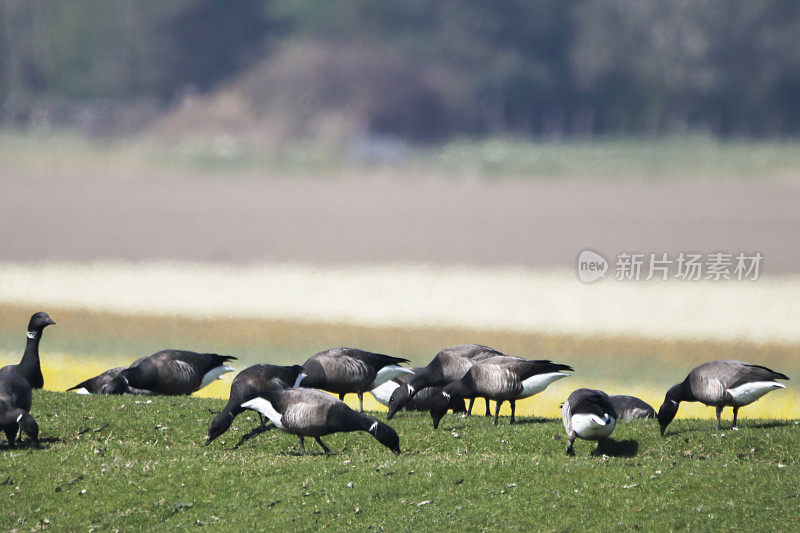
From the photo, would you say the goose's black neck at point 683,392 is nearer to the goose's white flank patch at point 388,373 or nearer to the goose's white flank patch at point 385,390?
the goose's white flank patch at point 388,373

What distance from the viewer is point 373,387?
63.7 feet

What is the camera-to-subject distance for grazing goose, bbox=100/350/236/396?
67.4 feet

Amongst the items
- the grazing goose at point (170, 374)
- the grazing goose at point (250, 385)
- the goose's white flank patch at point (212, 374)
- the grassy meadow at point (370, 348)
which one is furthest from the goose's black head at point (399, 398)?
the grassy meadow at point (370, 348)

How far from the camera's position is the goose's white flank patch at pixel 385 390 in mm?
20562

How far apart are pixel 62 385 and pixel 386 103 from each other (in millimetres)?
32867

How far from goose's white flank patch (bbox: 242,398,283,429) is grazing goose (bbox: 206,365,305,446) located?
22 centimetres

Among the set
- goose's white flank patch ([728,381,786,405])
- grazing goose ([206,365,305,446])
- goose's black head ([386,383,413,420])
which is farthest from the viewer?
goose's black head ([386,383,413,420])

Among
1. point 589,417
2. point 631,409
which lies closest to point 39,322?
point 631,409

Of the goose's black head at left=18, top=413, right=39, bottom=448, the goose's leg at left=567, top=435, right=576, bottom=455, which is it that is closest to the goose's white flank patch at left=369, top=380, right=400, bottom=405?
the goose's leg at left=567, top=435, right=576, bottom=455

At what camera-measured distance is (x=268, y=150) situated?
59375 millimetres

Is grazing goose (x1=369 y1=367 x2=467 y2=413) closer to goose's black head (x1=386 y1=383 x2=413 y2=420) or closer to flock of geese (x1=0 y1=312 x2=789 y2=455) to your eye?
flock of geese (x1=0 y1=312 x2=789 y2=455)

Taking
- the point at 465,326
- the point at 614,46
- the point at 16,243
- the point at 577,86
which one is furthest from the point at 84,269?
the point at 614,46

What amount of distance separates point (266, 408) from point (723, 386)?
7303mm

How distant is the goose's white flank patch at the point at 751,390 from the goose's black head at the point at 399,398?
18.1ft
